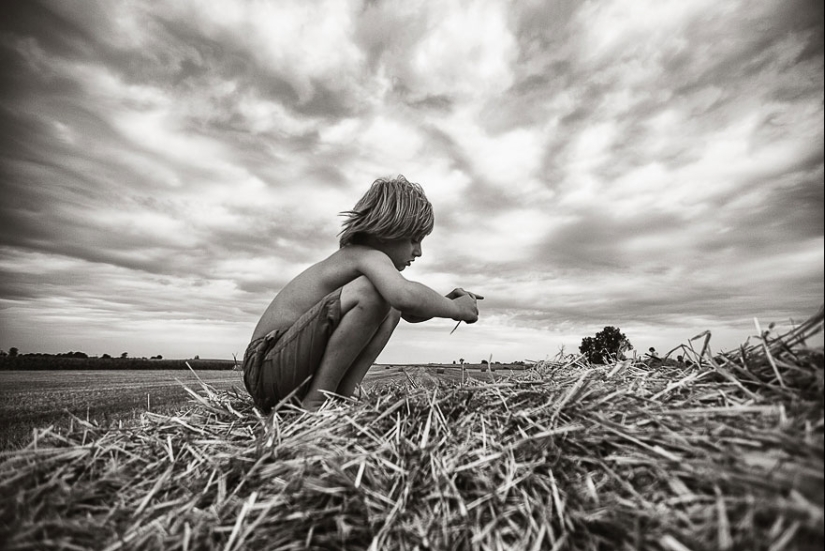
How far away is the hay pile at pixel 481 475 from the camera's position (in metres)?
1.17

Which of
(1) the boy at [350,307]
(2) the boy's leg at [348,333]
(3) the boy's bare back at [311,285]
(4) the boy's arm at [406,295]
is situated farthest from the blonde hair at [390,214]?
(2) the boy's leg at [348,333]

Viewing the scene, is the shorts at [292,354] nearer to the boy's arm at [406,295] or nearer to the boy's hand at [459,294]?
the boy's arm at [406,295]

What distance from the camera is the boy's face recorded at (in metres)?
2.86

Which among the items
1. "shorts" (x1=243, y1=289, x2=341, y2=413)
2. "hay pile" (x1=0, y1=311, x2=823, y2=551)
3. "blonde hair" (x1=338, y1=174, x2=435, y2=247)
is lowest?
"hay pile" (x1=0, y1=311, x2=823, y2=551)

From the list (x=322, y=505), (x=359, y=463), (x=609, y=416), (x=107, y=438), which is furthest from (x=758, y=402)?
(x=107, y=438)

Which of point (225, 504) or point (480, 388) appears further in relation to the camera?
point (480, 388)

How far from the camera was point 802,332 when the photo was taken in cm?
170

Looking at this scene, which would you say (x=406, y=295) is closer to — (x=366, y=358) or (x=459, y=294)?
(x=459, y=294)

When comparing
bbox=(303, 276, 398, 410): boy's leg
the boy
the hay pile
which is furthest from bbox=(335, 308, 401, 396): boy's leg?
the hay pile

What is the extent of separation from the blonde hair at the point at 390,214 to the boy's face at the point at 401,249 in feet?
0.16

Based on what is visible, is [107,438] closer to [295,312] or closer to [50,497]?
[50,497]

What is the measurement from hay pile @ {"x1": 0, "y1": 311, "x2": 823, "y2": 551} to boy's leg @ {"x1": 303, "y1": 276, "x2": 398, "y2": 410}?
431 millimetres

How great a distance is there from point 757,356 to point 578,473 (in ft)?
3.51

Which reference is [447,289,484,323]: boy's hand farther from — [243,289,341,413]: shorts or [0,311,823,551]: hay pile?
[243,289,341,413]: shorts
